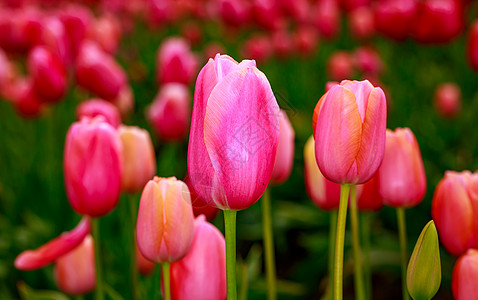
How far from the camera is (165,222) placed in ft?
1.84

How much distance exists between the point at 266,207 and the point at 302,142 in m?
1.28

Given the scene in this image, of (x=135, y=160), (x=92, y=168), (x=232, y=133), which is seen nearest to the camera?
(x=232, y=133)

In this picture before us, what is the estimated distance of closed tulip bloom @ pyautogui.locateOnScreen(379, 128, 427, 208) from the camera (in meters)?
0.63

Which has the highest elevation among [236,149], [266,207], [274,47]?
[236,149]

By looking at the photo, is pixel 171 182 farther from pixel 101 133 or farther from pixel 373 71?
pixel 373 71

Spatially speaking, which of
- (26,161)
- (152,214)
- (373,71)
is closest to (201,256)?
(152,214)

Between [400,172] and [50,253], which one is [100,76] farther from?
[400,172]

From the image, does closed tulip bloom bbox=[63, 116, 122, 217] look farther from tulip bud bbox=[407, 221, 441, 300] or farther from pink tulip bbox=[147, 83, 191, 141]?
pink tulip bbox=[147, 83, 191, 141]

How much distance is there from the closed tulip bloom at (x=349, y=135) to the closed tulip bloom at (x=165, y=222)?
145mm

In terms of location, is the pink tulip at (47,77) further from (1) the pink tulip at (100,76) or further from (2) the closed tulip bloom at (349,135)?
(2) the closed tulip bloom at (349,135)

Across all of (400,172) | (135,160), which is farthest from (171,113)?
(400,172)

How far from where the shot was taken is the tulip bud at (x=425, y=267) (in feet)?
1.62

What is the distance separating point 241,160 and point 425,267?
0.19 metres

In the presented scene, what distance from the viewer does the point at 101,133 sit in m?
0.71
